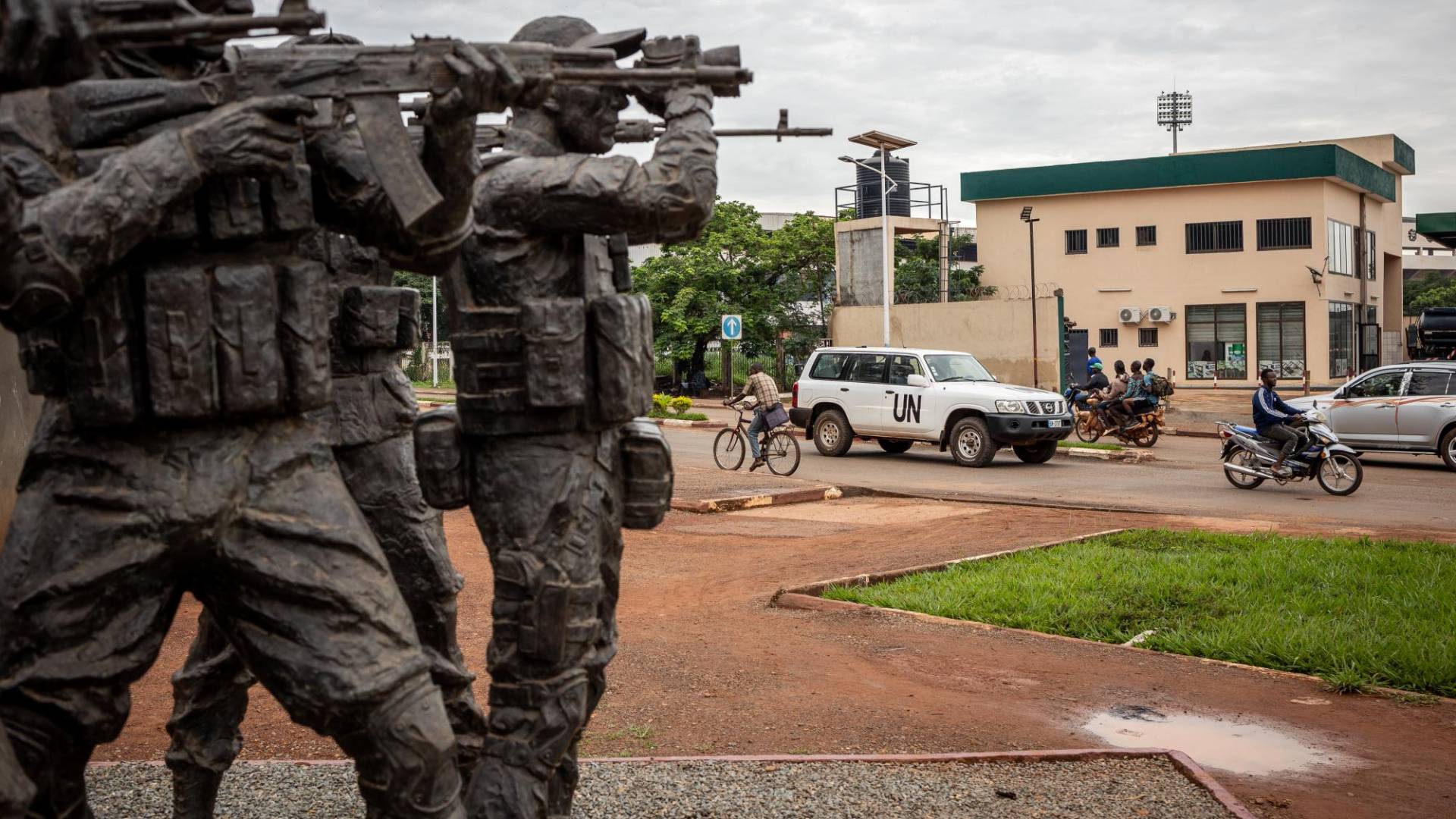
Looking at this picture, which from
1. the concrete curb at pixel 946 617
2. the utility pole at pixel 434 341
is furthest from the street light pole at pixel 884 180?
the concrete curb at pixel 946 617

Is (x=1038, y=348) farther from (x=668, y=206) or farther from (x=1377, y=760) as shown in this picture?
(x=668, y=206)

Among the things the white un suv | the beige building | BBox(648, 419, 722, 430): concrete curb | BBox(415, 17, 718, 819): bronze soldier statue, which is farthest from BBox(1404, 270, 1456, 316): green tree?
BBox(415, 17, 718, 819): bronze soldier statue

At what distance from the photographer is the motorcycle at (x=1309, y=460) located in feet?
50.6

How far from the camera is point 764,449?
1798cm

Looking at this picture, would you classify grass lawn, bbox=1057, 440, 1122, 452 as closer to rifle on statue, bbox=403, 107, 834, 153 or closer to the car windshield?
the car windshield

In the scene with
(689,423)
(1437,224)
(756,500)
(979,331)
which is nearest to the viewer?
(756,500)

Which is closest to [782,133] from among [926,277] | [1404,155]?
[926,277]

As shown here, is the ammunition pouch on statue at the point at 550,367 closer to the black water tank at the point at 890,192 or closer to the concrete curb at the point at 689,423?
the concrete curb at the point at 689,423

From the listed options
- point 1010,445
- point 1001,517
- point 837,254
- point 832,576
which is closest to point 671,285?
point 837,254

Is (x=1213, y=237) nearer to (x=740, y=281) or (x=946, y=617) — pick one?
(x=740, y=281)

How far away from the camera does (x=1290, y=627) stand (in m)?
8.12

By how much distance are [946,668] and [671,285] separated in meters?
29.5

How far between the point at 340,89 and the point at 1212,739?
504cm

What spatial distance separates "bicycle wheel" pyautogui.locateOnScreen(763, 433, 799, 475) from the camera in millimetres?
17906
